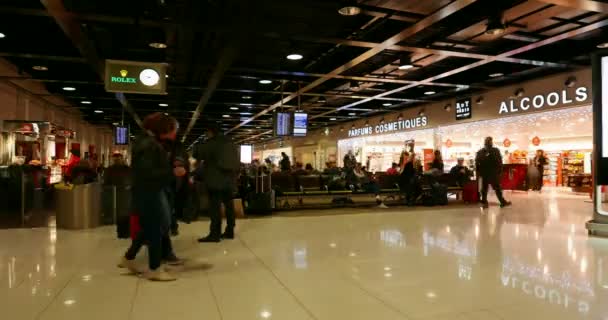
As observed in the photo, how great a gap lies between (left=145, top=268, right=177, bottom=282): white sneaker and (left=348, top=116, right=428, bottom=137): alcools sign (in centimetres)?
1477

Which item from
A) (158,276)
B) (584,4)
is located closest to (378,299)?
(158,276)

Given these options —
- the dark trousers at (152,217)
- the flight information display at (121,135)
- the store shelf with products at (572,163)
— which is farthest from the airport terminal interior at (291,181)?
the store shelf with products at (572,163)

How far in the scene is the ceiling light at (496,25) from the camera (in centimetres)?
714

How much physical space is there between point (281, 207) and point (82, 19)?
201 inches

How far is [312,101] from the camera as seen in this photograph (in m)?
16.7

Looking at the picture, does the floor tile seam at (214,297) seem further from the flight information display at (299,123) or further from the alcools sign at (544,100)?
the alcools sign at (544,100)

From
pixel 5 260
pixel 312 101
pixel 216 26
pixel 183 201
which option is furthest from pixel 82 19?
pixel 312 101

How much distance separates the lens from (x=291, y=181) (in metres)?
9.89

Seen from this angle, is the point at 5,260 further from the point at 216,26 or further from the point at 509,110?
the point at 509,110

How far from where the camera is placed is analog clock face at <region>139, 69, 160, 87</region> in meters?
7.93

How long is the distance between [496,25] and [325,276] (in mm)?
5659

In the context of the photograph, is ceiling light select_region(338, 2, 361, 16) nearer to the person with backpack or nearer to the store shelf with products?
the person with backpack

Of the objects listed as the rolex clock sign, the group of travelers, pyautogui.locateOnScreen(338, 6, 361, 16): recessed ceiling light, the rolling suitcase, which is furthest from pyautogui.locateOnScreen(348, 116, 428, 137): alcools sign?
the group of travelers

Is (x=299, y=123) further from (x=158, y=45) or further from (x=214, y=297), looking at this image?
(x=214, y=297)
